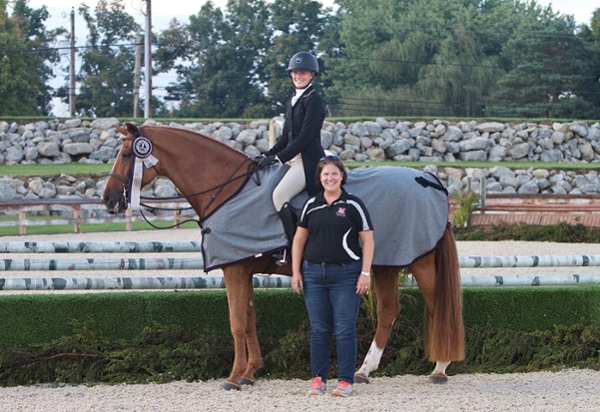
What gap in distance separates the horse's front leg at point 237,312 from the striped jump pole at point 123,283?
91cm

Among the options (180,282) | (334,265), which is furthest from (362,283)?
(180,282)

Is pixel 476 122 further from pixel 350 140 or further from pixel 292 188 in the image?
pixel 292 188

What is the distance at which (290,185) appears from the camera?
5.75 m

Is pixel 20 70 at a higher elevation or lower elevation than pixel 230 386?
higher

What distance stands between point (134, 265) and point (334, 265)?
1925 mm

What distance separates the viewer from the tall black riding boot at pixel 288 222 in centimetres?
568

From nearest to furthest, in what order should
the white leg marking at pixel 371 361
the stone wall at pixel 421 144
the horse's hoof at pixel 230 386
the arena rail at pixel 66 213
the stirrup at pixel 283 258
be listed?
1. the horse's hoof at pixel 230 386
2. the stirrup at pixel 283 258
3. the white leg marking at pixel 371 361
4. the arena rail at pixel 66 213
5. the stone wall at pixel 421 144

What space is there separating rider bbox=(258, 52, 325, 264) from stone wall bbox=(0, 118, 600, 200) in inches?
703

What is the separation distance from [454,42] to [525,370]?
124ft

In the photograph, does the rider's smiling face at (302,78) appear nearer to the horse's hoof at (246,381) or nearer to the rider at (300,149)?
the rider at (300,149)

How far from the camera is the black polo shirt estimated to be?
5.29 meters

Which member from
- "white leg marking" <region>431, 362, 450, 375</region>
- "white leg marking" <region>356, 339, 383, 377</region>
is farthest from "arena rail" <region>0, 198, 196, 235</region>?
"white leg marking" <region>431, 362, 450, 375</region>

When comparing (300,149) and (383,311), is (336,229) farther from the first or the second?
(383,311)

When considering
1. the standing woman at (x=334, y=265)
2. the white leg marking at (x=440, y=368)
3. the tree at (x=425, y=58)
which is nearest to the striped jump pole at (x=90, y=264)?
the standing woman at (x=334, y=265)
